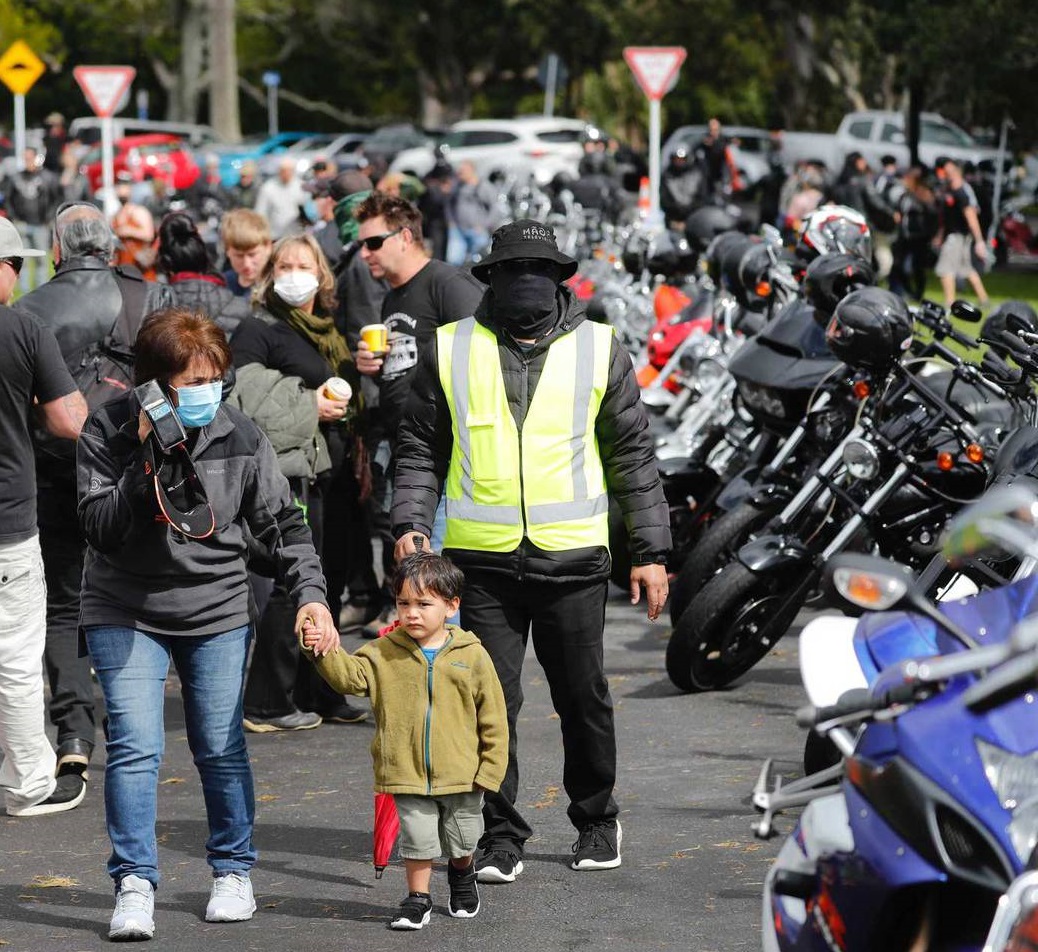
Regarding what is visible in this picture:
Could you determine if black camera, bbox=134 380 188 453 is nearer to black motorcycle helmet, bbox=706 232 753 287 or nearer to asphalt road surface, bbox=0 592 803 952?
asphalt road surface, bbox=0 592 803 952

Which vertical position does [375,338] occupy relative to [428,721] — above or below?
above

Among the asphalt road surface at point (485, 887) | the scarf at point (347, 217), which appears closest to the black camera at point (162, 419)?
the asphalt road surface at point (485, 887)

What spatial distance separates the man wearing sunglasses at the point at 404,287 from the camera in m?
7.73

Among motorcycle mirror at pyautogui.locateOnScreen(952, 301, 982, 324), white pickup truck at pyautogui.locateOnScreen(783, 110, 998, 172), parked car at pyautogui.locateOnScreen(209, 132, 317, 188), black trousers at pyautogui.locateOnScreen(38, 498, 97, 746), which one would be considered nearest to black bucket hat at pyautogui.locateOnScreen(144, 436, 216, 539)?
black trousers at pyautogui.locateOnScreen(38, 498, 97, 746)

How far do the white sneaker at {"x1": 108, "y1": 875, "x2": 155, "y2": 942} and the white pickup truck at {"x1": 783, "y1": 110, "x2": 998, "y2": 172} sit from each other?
3127cm

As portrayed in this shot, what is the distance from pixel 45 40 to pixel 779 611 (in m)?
57.9

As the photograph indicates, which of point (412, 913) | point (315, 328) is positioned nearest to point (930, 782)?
point (412, 913)

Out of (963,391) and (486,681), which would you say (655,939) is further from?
(963,391)

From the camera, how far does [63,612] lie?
24.0ft

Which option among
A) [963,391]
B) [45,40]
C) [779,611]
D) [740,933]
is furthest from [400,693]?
[45,40]

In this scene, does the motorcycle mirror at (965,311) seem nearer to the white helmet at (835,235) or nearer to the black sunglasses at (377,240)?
the white helmet at (835,235)

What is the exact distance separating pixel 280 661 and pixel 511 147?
110 feet

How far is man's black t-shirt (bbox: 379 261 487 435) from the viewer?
772 cm

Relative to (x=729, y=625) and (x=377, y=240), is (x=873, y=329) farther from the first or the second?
(x=377, y=240)
